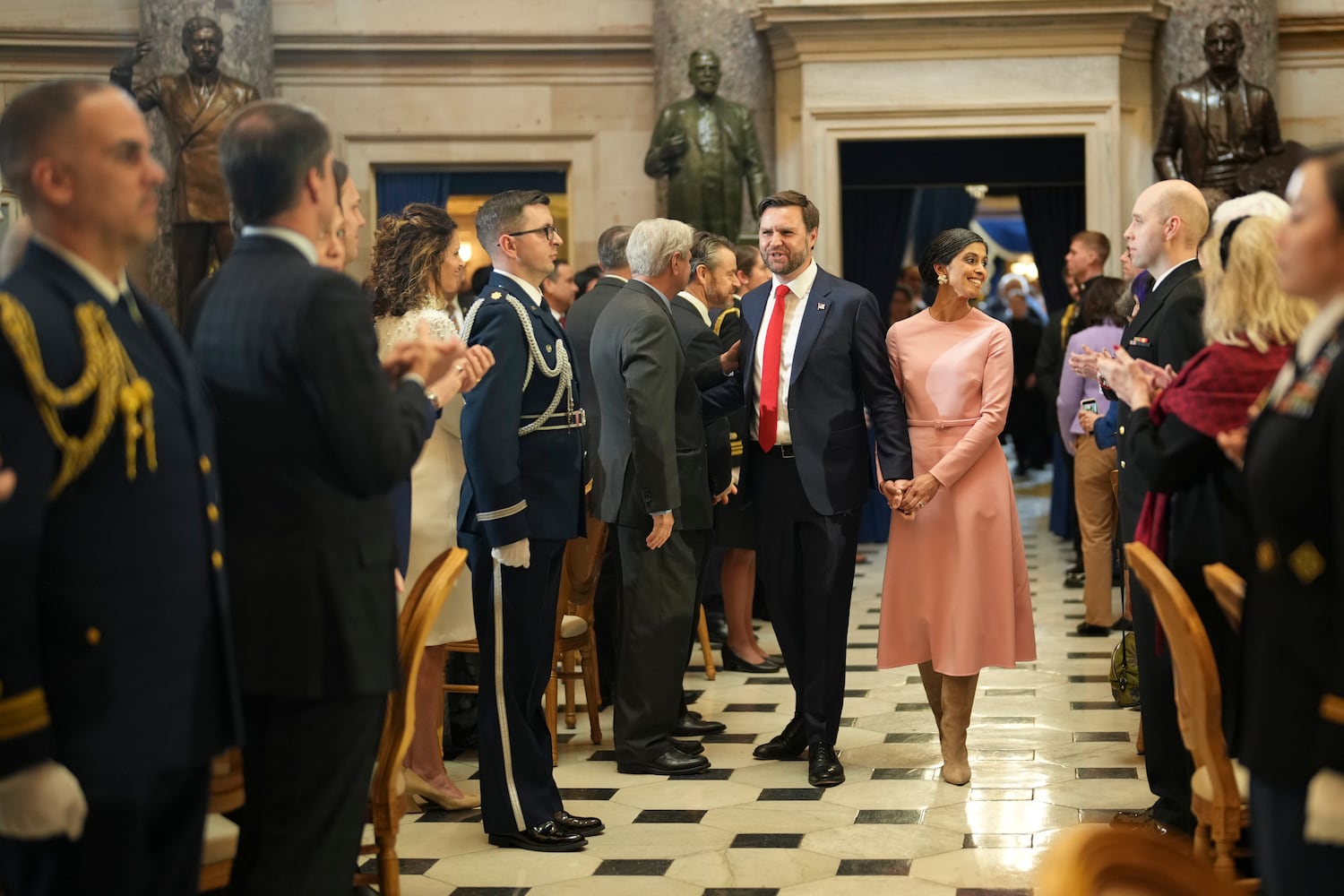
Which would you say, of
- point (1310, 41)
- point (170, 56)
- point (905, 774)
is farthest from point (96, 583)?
point (1310, 41)

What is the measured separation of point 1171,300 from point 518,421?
170 cm

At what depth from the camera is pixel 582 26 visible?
1075 centimetres

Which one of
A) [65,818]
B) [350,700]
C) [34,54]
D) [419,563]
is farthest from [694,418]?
[34,54]

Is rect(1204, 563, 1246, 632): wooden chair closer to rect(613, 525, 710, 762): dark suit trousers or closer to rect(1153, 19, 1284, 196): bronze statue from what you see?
rect(613, 525, 710, 762): dark suit trousers

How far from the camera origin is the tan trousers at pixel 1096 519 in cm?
706

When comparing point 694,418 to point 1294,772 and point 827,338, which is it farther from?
point 1294,772

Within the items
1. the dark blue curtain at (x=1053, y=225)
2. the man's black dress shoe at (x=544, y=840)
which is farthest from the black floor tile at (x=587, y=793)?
the dark blue curtain at (x=1053, y=225)

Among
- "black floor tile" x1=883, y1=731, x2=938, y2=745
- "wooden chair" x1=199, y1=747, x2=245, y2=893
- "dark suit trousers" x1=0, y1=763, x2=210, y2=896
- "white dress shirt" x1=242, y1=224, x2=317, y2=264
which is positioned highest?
"white dress shirt" x1=242, y1=224, x2=317, y2=264

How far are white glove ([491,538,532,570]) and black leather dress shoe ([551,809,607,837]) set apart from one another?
75 centimetres

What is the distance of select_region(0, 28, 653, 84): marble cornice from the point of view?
34.8 ft

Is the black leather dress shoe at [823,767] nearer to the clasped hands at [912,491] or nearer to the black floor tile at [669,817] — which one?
the black floor tile at [669,817]

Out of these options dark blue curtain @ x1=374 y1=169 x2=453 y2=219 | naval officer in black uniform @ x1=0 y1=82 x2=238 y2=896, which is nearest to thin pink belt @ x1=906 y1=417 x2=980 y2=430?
naval officer in black uniform @ x1=0 y1=82 x2=238 y2=896

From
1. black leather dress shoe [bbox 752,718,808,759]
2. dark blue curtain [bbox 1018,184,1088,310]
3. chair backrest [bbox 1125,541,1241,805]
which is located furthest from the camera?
dark blue curtain [bbox 1018,184,1088,310]

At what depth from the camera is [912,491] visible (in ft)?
15.5
